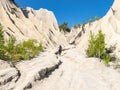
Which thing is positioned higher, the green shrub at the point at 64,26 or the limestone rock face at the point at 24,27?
the green shrub at the point at 64,26

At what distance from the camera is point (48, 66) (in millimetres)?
30703

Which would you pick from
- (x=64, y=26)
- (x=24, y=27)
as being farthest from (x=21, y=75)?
(x=64, y=26)

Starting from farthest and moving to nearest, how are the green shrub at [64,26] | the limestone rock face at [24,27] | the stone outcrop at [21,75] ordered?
the green shrub at [64,26]
the limestone rock face at [24,27]
the stone outcrop at [21,75]

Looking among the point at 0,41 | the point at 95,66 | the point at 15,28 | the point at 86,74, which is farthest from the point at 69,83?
the point at 15,28

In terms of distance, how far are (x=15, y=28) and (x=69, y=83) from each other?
51.7m

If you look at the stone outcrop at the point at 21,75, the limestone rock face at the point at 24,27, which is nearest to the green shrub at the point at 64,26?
the limestone rock face at the point at 24,27

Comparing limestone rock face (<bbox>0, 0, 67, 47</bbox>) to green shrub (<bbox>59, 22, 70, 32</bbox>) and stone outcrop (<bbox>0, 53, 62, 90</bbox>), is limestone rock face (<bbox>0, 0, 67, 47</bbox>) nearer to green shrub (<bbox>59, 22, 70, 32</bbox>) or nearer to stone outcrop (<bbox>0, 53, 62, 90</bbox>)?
green shrub (<bbox>59, 22, 70, 32</bbox>)

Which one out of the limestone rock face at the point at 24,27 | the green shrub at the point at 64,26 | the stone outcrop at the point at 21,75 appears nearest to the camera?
the stone outcrop at the point at 21,75

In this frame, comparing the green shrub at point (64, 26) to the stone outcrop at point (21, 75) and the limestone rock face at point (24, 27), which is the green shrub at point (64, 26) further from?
the stone outcrop at point (21, 75)

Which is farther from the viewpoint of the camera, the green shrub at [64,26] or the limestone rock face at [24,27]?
the green shrub at [64,26]

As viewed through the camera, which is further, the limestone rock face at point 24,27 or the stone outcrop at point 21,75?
the limestone rock face at point 24,27

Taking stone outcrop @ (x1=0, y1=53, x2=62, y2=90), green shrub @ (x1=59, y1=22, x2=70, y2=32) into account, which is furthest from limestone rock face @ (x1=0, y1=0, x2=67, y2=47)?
stone outcrop @ (x1=0, y1=53, x2=62, y2=90)

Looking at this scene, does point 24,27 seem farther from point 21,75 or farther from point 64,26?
point 21,75

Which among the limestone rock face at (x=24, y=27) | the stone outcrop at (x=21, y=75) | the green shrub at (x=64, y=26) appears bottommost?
the stone outcrop at (x=21, y=75)
